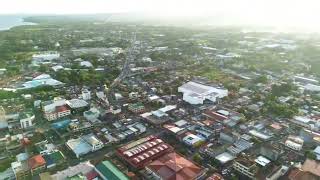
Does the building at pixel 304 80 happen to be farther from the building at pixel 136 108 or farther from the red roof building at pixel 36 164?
the red roof building at pixel 36 164

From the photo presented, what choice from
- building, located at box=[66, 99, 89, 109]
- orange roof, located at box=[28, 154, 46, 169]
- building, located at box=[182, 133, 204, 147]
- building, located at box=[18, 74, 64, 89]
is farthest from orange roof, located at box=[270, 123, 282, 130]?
building, located at box=[18, 74, 64, 89]

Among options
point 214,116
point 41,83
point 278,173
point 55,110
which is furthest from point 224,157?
point 41,83

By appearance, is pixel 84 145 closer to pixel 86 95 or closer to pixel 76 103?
pixel 76 103

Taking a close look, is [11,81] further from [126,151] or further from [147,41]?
[147,41]

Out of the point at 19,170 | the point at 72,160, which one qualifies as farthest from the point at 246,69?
the point at 19,170

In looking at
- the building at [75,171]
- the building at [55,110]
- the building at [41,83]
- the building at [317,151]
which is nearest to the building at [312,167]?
the building at [317,151]

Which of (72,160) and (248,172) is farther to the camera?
(72,160)

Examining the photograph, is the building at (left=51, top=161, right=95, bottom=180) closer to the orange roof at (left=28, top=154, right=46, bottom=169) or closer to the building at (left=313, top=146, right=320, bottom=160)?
the orange roof at (left=28, top=154, right=46, bottom=169)
